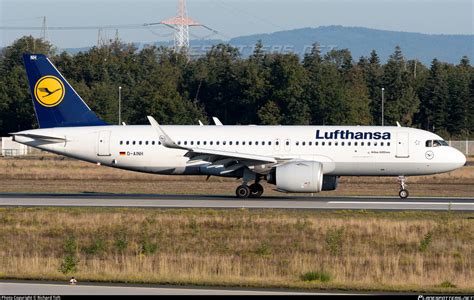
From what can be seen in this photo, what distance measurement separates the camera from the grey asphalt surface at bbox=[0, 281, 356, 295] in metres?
16.5

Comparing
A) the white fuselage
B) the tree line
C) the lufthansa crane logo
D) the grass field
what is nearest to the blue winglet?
the lufthansa crane logo

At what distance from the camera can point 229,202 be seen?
115ft

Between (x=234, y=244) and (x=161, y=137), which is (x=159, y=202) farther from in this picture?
(x=234, y=244)

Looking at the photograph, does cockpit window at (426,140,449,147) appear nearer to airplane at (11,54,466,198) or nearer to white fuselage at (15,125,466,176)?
airplane at (11,54,466,198)

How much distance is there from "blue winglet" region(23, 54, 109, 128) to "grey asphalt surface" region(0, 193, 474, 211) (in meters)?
3.54

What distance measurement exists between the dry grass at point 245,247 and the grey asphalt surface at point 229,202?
8.77ft

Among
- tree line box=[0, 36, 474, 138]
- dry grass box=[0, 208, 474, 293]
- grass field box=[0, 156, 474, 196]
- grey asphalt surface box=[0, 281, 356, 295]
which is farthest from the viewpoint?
tree line box=[0, 36, 474, 138]

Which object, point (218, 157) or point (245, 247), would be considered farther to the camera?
point (218, 157)


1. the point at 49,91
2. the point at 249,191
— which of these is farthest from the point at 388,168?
the point at 49,91

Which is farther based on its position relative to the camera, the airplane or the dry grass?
the airplane

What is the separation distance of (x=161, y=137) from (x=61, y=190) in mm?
8404

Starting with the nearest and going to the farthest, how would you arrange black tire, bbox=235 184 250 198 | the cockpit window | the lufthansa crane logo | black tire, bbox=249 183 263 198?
black tire, bbox=235 184 250 198
black tire, bbox=249 183 263 198
the cockpit window
the lufthansa crane logo

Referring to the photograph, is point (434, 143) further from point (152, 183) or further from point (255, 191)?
point (152, 183)

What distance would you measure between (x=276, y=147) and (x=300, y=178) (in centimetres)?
339
